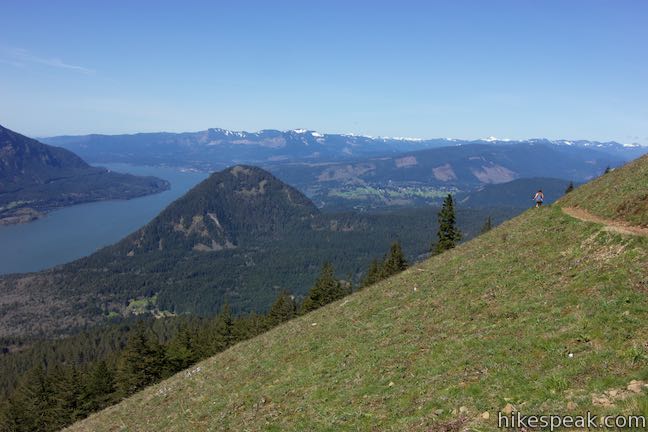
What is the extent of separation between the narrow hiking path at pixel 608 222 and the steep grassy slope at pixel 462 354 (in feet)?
2.56

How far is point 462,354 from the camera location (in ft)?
66.7

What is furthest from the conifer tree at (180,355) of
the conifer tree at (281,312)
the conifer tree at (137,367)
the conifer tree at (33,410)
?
the conifer tree at (33,410)

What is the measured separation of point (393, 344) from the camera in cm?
2538

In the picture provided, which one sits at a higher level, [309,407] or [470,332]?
[470,332]

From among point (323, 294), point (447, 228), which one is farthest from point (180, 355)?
point (447, 228)

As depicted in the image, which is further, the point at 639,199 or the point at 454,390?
the point at 639,199

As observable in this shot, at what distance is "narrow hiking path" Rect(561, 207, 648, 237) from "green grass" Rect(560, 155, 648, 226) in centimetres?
48

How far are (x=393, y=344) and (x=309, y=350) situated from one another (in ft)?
24.8

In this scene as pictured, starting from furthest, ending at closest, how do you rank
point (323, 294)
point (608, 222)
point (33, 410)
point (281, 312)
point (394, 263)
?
1. point (394, 263)
2. point (281, 312)
3. point (323, 294)
4. point (33, 410)
5. point (608, 222)

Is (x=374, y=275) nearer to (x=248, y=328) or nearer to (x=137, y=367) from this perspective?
(x=248, y=328)

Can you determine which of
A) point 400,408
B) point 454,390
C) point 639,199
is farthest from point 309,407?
point 639,199

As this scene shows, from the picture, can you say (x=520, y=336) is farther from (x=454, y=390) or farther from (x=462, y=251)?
(x=462, y=251)

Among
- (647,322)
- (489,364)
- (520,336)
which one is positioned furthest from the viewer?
(520,336)

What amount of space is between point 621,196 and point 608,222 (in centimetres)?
453
